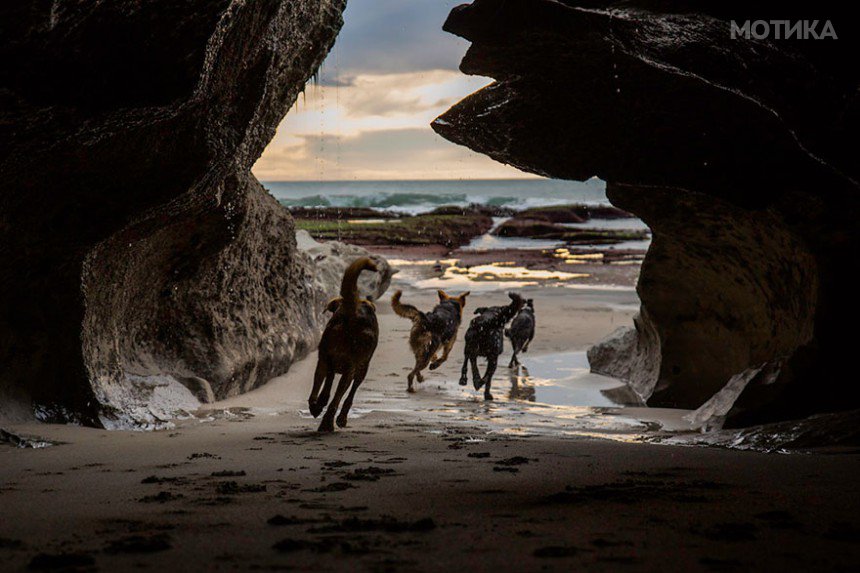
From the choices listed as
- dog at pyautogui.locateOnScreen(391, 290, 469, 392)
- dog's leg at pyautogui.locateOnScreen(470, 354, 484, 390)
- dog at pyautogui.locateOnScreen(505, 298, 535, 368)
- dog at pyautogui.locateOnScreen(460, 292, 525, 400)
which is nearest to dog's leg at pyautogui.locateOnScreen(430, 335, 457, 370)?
dog at pyautogui.locateOnScreen(391, 290, 469, 392)

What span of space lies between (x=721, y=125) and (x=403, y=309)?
408 centimetres

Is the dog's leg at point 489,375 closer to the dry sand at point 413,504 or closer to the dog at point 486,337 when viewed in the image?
the dog at point 486,337

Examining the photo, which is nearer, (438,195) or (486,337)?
(486,337)

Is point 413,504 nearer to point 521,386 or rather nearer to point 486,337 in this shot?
point 486,337

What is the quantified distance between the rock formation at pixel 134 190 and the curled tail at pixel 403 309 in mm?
1709

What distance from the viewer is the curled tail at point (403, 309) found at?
30.1ft

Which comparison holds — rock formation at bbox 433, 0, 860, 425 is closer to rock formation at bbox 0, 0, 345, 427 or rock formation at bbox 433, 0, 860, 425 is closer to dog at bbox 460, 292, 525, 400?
rock formation at bbox 0, 0, 345, 427

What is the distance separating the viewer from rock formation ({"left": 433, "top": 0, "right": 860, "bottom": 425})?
21.1 ft

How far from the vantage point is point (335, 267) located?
15.9 metres

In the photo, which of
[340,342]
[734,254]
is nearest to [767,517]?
[340,342]

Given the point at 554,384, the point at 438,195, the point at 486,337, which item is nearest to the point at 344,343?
the point at 486,337

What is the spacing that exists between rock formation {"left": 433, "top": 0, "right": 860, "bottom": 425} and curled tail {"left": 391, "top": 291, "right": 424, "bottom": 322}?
1953 mm

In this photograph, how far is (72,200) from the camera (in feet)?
19.9

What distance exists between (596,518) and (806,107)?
464cm
